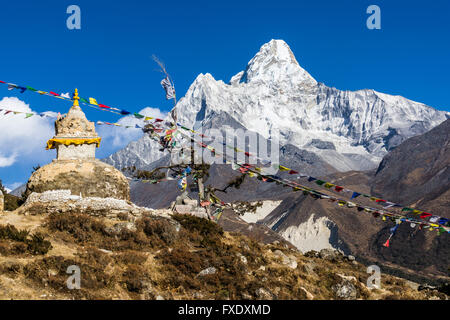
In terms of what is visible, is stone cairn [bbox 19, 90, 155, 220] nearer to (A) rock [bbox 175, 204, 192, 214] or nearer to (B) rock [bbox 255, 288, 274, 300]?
(A) rock [bbox 175, 204, 192, 214]

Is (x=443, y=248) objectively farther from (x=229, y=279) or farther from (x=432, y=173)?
(x=229, y=279)

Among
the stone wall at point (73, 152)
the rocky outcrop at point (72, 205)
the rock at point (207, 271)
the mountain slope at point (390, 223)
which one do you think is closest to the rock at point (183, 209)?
the rocky outcrop at point (72, 205)

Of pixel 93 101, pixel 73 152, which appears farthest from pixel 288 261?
pixel 93 101

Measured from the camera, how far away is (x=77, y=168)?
1969 cm

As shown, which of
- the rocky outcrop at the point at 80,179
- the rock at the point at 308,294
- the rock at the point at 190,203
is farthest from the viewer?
the rock at the point at 190,203

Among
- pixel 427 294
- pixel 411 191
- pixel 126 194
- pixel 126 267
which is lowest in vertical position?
pixel 427 294

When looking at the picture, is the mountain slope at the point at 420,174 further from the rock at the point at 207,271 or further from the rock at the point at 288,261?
the rock at the point at 207,271

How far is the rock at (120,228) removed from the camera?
1702 centimetres

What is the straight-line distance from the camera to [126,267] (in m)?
14.7

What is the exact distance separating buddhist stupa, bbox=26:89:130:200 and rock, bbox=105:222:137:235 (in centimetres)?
244

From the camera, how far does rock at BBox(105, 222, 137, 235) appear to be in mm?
17016

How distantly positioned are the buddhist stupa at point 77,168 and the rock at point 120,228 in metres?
2.44
